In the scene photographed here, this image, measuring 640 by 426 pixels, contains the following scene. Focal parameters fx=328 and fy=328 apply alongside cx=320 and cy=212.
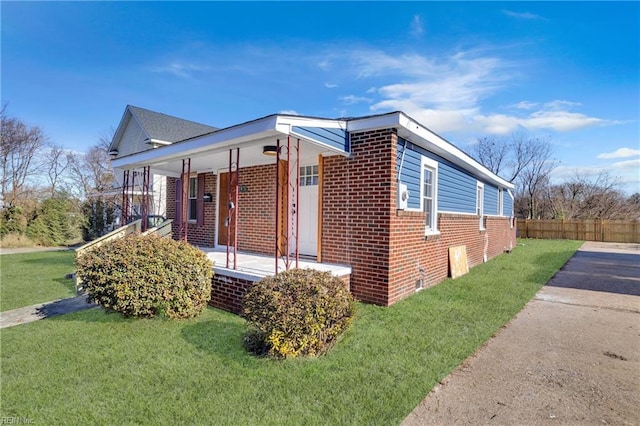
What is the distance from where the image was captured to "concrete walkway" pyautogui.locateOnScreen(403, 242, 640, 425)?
2711mm

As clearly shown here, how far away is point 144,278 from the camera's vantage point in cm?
488

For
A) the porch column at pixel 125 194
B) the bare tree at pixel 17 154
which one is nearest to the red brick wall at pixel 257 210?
the porch column at pixel 125 194

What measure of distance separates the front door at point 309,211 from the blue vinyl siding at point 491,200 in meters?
8.49

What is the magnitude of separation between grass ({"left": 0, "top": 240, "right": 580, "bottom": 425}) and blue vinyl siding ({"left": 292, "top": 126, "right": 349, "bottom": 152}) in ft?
9.53

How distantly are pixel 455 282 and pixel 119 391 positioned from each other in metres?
7.03

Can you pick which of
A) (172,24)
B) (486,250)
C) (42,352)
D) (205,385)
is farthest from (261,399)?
(486,250)

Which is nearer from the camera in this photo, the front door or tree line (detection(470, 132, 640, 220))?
the front door

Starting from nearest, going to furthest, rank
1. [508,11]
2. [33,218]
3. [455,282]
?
[508,11]
[455,282]
[33,218]

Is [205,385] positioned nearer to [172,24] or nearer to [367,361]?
[367,361]

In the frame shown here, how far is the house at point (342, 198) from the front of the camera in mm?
5648

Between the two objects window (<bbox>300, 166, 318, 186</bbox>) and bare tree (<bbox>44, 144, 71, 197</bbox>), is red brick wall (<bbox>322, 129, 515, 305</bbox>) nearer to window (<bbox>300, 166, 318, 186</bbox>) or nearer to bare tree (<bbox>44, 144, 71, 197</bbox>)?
window (<bbox>300, 166, 318, 186</bbox>)

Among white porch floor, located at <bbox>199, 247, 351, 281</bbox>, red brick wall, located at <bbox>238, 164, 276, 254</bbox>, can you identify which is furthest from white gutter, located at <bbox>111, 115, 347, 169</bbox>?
white porch floor, located at <bbox>199, 247, 351, 281</bbox>

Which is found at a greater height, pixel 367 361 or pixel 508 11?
pixel 508 11

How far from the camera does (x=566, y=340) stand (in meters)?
4.42
